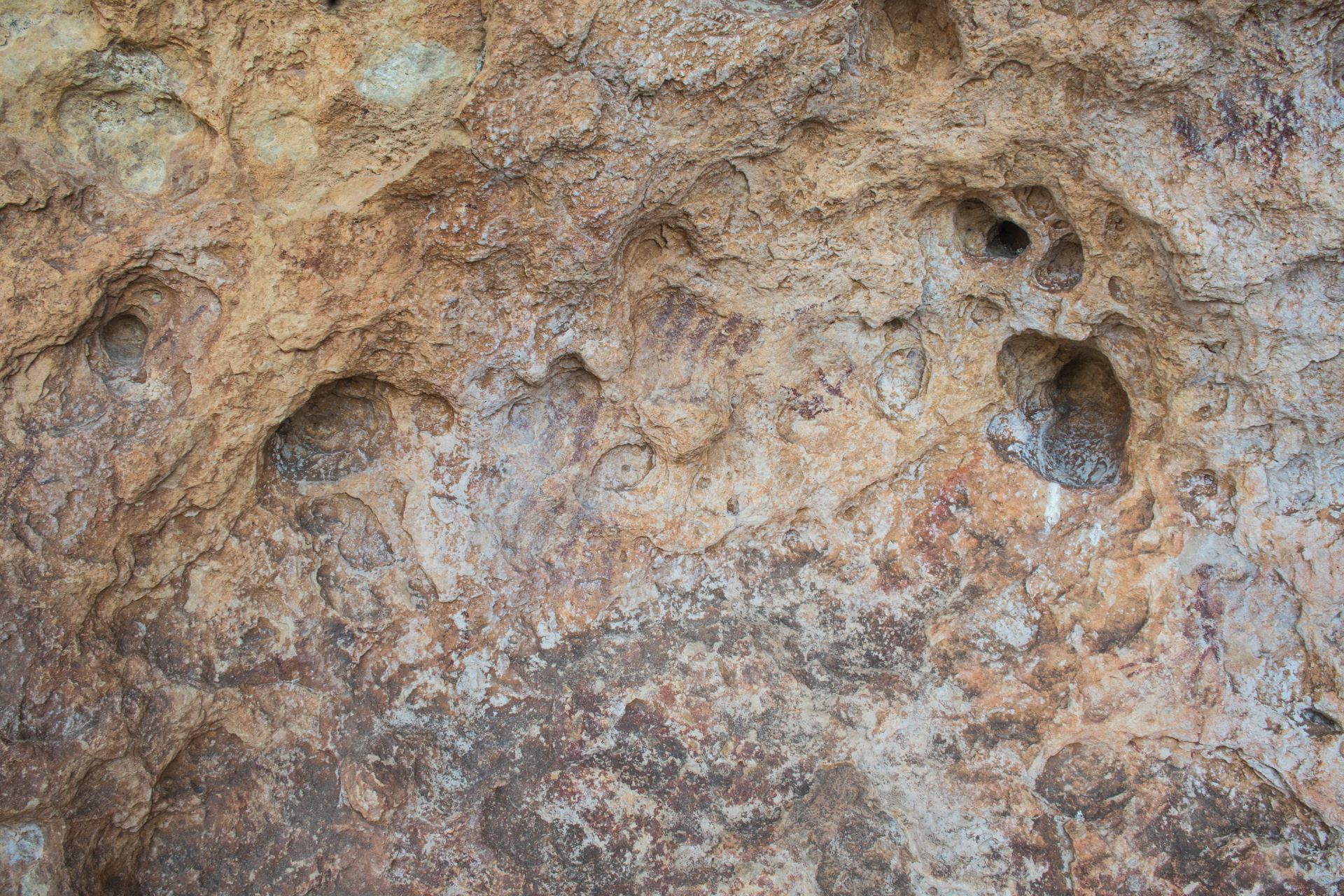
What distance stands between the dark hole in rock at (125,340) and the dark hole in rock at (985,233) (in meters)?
1.94

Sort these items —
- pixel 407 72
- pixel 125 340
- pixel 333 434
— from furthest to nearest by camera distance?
pixel 333 434 → pixel 125 340 → pixel 407 72

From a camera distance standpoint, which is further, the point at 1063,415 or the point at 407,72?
the point at 1063,415

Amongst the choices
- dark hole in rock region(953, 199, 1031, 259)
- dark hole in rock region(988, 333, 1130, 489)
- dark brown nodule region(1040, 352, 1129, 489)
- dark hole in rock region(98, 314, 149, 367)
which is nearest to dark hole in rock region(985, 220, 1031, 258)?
dark hole in rock region(953, 199, 1031, 259)

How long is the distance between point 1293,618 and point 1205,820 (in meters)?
0.52

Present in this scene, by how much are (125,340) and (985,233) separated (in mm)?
2065

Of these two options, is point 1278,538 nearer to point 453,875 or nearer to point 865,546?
point 865,546

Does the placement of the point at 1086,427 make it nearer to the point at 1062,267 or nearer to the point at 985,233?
the point at 1062,267

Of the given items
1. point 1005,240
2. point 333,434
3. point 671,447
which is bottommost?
point 671,447

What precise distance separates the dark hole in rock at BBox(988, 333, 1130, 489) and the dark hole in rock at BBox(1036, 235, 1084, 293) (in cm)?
18

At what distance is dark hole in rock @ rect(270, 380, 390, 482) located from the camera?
97.2 inches

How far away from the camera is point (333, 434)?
2.50 meters

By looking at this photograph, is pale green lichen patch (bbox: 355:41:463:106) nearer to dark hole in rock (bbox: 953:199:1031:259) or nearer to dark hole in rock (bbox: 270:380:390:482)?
dark hole in rock (bbox: 270:380:390:482)

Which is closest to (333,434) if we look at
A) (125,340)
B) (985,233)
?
(125,340)

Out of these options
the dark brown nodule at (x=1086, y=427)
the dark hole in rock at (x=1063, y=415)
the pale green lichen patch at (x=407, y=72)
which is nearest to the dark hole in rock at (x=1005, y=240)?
A: the dark hole in rock at (x=1063, y=415)
